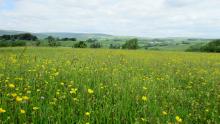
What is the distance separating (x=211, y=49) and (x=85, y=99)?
57.6 meters

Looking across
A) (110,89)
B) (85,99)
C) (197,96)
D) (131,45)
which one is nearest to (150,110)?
(85,99)

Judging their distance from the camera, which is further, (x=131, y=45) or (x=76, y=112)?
(x=131, y=45)

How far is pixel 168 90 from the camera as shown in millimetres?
6879

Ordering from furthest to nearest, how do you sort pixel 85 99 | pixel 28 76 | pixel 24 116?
pixel 28 76 → pixel 85 99 → pixel 24 116

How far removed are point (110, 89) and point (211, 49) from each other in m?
56.5

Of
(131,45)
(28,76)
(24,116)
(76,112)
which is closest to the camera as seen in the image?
(24,116)

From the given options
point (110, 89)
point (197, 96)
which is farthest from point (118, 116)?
point (197, 96)

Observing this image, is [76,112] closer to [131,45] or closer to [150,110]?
[150,110]

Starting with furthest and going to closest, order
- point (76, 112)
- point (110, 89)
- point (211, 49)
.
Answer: point (211, 49) → point (110, 89) → point (76, 112)

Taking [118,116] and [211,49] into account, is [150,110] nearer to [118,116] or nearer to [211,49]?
[118,116]

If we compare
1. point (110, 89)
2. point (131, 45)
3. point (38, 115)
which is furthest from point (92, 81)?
point (131, 45)

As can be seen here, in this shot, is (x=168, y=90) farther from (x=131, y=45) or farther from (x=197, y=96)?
(x=131, y=45)

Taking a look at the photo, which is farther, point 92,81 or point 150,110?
point 92,81

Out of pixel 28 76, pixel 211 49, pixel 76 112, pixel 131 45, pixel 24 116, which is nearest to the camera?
pixel 24 116
